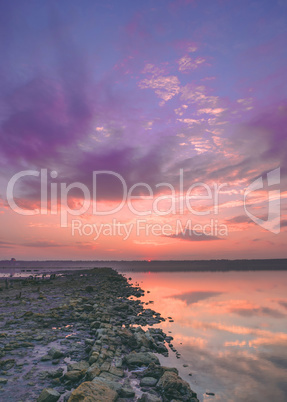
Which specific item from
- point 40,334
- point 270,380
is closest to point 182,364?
point 270,380

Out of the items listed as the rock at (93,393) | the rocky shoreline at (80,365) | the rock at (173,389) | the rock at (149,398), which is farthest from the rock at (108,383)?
the rock at (173,389)

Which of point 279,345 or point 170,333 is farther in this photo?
point 170,333

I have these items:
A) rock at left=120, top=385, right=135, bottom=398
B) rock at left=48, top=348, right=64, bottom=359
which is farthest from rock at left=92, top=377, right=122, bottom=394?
rock at left=48, top=348, right=64, bottom=359

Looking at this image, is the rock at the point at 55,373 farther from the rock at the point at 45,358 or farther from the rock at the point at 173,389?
the rock at the point at 173,389

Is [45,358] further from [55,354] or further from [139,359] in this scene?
[139,359]

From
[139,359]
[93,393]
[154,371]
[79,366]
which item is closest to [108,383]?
[93,393]

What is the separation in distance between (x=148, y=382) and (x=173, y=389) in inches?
41.2

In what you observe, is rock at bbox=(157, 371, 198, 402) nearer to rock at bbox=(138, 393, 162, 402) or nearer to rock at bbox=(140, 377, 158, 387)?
rock at bbox=(140, 377, 158, 387)

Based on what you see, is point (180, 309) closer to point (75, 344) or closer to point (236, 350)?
point (236, 350)

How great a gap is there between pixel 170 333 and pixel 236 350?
4.97 meters

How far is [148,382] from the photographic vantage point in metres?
9.38

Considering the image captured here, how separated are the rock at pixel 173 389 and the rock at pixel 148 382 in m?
0.31

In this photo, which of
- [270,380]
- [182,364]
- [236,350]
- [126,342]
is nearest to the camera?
[270,380]

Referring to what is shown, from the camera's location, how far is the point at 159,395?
862 centimetres
